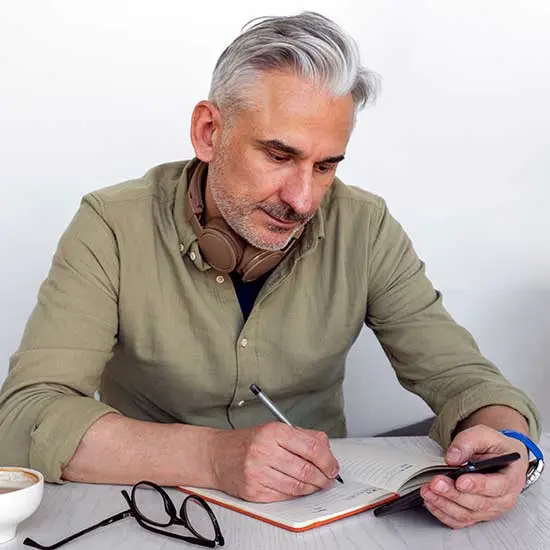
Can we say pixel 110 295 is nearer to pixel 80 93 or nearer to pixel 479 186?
pixel 80 93

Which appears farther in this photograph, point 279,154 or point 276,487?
point 279,154

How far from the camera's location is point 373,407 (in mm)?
2621

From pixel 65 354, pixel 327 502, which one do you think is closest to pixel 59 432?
pixel 65 354

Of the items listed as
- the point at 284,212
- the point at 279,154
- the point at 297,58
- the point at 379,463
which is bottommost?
the point at 379,463

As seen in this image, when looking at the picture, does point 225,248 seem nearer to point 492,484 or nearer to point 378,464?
point 378,464

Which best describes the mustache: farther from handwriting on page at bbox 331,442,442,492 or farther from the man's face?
handwriting on page at bbox 331,442,442,492

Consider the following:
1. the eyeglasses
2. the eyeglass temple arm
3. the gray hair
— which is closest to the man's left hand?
the eyeglasses

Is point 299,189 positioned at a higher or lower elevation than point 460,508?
higher

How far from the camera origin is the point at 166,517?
1205 millimetres

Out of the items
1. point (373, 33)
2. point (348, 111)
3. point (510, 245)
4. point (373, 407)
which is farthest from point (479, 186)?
point (348, 111)

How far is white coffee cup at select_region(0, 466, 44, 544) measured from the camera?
1.08 meters

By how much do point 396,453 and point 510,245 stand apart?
1.22 m

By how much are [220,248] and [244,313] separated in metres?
0.16

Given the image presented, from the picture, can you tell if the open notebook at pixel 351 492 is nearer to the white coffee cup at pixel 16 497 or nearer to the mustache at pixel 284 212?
the white coffee cup at pixel 16 497
